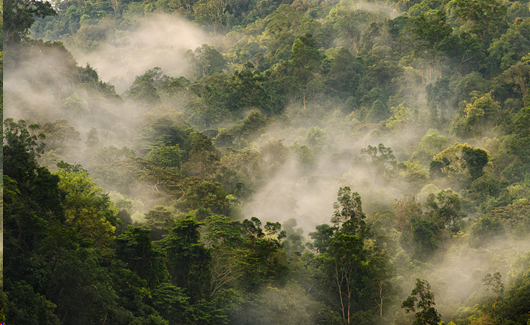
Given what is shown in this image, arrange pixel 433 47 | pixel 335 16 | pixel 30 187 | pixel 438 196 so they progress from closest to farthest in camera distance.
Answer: pixel 30 187 < pixel 438 196 < pixel 433 47 < pixel 335 16

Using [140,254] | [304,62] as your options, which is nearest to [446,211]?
[140,254]

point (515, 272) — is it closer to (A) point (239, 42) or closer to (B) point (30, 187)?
(B) point (30, 187)

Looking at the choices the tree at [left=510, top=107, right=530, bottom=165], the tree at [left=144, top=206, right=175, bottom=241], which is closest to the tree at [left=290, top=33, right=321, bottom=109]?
the tree at [left=510, top=107, right=530, bottom=165]

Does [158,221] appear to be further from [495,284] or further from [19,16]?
[19,16]

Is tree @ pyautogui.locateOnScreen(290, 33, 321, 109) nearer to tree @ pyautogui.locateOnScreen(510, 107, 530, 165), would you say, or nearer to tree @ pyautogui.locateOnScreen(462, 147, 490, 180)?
tree @ pyautogui.locateOnScreen(462, 147, 490, 180)

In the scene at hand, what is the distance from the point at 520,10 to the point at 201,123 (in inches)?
1003

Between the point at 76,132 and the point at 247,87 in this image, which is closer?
the point at 76,132

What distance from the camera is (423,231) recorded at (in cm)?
2517

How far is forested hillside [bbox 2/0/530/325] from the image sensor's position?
17.4m

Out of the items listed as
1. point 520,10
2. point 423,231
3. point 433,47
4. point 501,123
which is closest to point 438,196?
point 423,231

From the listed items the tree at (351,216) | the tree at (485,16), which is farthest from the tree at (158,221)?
the tree at (485,16)

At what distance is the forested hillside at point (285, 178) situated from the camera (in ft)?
57.1

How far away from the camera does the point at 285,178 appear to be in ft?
110

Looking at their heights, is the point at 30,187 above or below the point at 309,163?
below
